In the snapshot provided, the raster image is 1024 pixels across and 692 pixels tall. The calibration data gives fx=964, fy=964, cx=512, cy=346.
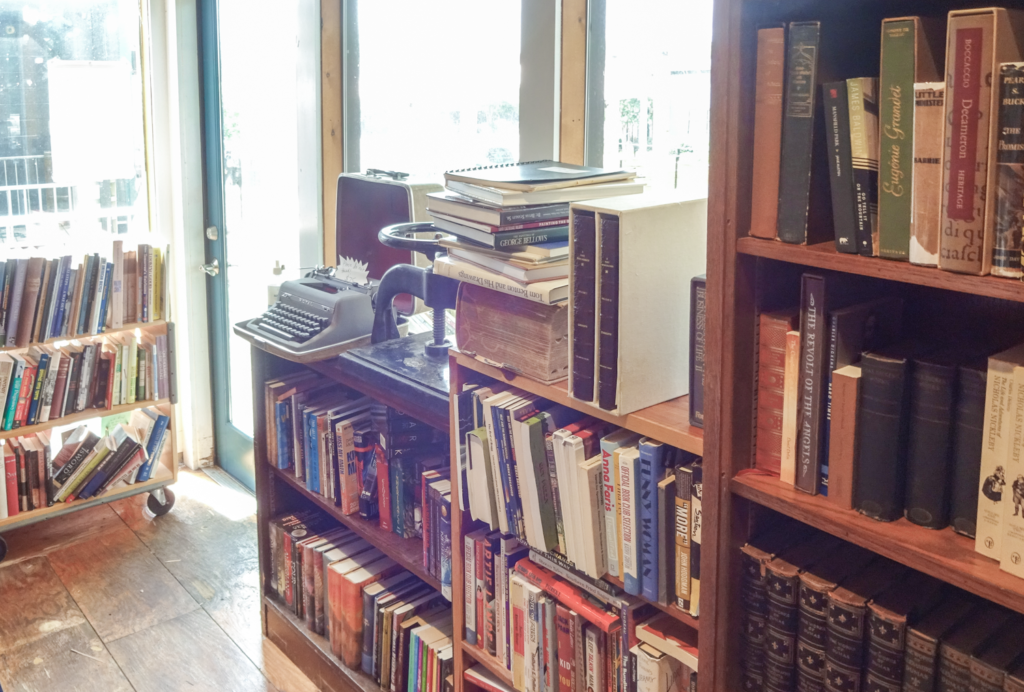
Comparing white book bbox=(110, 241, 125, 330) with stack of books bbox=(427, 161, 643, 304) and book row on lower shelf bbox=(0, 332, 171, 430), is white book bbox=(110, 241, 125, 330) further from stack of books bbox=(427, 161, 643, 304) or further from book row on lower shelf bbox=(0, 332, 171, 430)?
stack of books bbox=(427, 161, 643, 304)

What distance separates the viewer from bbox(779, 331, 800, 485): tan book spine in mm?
1192

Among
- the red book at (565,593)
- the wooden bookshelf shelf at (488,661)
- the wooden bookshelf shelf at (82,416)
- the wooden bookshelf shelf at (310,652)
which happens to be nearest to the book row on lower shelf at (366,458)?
the wooden bookshelf shelf at (488,661)

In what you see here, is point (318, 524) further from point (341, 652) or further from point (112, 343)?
point (112, 343)

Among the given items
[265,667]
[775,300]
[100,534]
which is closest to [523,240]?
[775,300]

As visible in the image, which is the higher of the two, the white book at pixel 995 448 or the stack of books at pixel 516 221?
the stack of books at pixel 516 221

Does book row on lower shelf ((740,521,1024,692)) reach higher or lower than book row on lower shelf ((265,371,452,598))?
higher

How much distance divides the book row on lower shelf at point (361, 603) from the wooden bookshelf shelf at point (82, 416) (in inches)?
38.2

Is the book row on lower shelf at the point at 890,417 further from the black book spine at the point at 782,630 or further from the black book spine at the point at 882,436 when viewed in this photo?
the black book spine at the point at 782,630

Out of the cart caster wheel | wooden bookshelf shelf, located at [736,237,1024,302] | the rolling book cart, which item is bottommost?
the cart caster wheel

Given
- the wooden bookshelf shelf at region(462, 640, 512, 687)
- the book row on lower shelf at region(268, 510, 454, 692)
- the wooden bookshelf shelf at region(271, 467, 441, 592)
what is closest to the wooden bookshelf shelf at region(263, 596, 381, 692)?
the book row on lower shelf at region(268, 510, 454, 692)

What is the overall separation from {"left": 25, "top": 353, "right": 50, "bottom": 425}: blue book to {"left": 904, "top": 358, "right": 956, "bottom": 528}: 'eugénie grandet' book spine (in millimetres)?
2725

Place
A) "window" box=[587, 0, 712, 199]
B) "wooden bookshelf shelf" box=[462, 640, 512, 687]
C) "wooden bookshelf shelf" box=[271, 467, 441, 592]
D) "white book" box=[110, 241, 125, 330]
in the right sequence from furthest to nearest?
1. "white book" box=[110, 241, 125, 330]
2. "wooden bookshelf shelf" box=[271, 467, 441, 592]
3. "window" box=[587, 0, 712, 199]
4. "wooden bookshelf shelf" box=[462, 640, 512, 687]

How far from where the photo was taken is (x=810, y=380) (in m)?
1.18

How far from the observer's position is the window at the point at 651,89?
6.36 feet
